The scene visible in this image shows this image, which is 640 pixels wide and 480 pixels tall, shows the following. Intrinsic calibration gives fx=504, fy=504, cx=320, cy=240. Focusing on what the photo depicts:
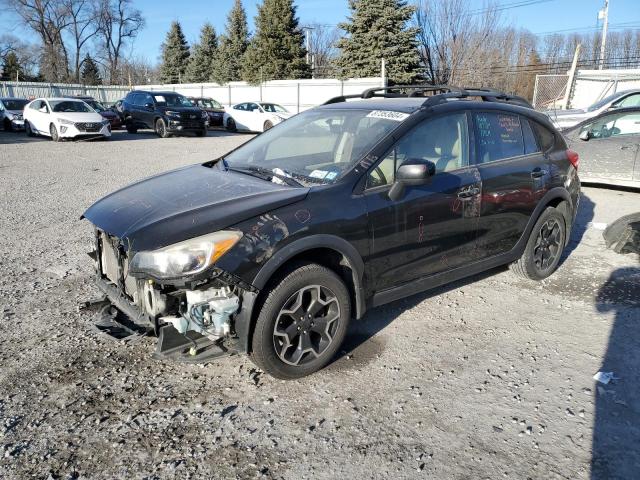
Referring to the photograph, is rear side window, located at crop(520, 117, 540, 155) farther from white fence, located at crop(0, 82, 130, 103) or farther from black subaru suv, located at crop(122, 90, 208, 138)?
white fence, located at crop(0, 82, 130, 103)

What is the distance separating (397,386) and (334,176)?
4.79 feet

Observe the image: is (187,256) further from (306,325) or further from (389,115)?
(389,115)

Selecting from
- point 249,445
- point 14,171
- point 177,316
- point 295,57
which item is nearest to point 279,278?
point 177,316

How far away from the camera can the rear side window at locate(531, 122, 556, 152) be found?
194 inches

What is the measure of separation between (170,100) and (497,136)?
19537mm

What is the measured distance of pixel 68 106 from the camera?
18484mm

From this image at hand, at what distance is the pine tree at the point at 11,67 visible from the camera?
56312 millimetres

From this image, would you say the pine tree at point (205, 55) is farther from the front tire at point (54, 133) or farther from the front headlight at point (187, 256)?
the front headlight at point (187, 256)

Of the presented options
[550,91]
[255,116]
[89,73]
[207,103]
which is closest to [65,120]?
[255,116]

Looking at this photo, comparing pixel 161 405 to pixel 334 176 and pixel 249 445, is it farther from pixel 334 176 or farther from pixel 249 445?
pixel 334 176

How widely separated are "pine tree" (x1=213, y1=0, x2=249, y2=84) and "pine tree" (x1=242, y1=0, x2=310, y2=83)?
6225mm

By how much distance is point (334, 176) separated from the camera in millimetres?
3465

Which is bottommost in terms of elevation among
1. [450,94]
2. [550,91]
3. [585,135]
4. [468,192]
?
[468,192]

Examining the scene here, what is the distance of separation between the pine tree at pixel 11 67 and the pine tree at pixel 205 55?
20.8m
